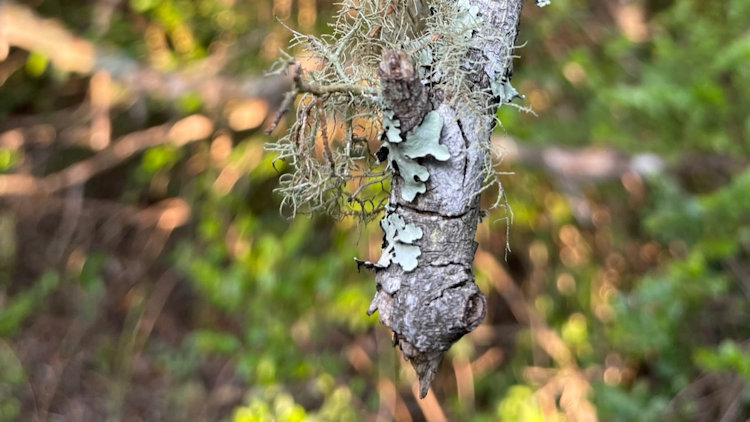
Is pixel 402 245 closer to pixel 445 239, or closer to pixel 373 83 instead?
pixel 445 239

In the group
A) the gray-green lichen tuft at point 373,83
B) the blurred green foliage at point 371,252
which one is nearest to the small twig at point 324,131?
the gray-green lichen tuft at point 373,83

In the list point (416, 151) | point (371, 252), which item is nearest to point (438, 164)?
point (416, 151)

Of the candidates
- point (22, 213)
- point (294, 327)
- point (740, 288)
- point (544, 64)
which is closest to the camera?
point (740, 288)

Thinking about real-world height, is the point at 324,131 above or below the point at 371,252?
above

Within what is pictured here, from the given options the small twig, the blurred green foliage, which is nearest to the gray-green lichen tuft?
the small twig

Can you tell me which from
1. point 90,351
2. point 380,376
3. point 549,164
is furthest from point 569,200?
point 90,351

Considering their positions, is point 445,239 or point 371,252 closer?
point 445,239

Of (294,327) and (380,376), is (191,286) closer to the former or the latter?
(294,327)
